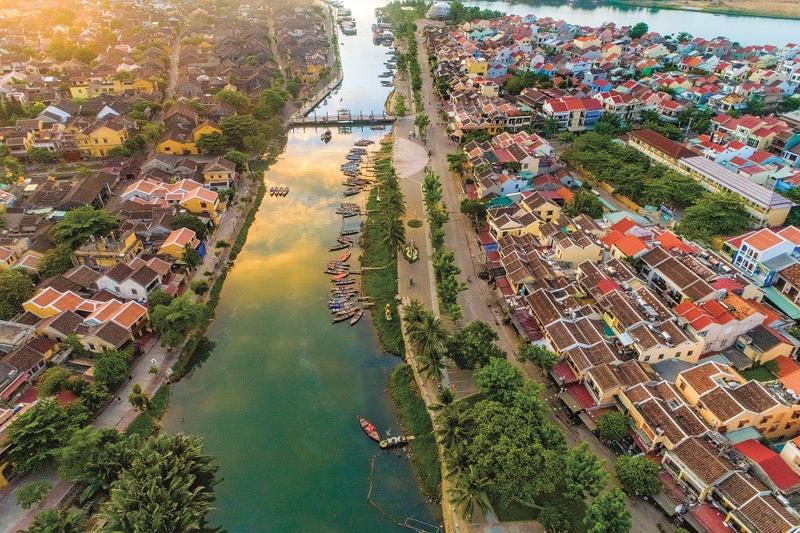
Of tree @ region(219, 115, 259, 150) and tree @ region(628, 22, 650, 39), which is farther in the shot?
tree @ region(628, 22, 650, 39)

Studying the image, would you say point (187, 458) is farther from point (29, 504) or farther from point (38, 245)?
point (38, 245)

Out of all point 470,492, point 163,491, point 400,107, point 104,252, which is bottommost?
point 470,492

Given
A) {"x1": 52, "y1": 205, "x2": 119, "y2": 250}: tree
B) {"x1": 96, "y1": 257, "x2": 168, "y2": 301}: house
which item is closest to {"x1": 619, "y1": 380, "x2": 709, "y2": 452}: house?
{"x1": 96, "y1": 257, "x2": 168, "y2": 301}: house

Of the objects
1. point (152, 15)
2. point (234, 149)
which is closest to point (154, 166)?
point (234, 149)

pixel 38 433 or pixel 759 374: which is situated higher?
pixel 38 433

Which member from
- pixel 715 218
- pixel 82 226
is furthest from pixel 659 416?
pixel 82 226

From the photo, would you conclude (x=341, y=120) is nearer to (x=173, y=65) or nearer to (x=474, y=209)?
(x=474, y=209)

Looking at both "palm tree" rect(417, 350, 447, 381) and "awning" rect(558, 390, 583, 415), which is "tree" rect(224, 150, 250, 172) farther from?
"awning" rect(558, 390, 583, 415)
